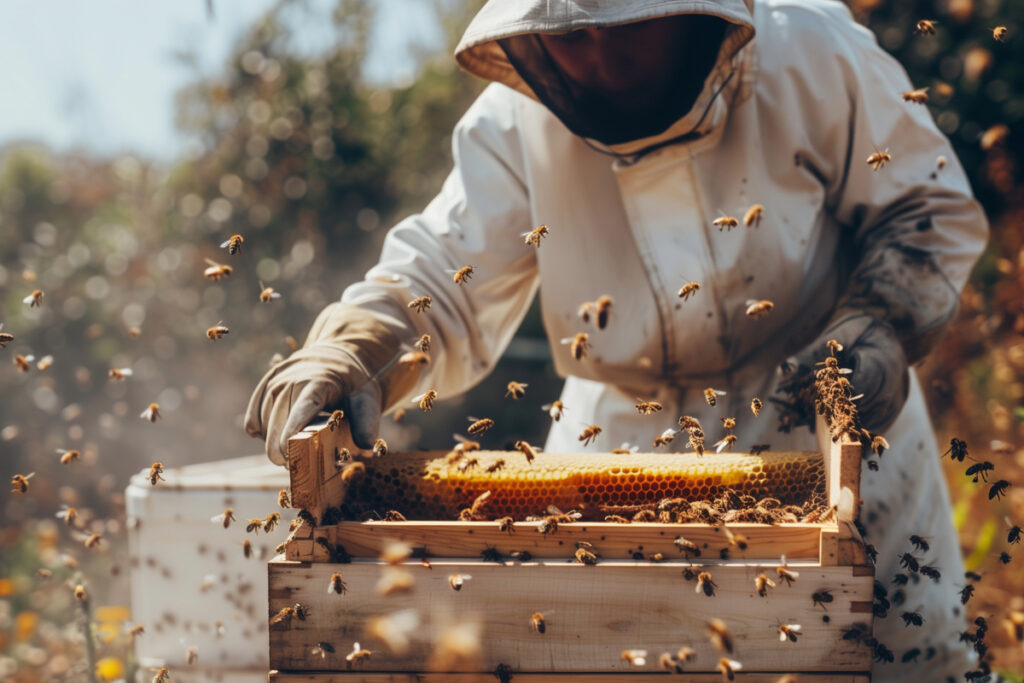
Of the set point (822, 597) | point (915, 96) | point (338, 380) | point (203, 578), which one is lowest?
point (203, 578)

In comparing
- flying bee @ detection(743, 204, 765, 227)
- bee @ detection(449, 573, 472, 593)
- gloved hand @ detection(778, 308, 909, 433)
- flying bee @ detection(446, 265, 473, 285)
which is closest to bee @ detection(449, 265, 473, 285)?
flying bee @ detection(446, 265, 473, 285)

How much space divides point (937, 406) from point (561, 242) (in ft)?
13.7

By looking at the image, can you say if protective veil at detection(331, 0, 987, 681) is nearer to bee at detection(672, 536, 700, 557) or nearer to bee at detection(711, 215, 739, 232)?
bee at detection(711, 215, 739, 232)

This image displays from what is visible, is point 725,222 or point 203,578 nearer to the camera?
point 725,222

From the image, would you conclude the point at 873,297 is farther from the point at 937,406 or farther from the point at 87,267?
the point at 87,267

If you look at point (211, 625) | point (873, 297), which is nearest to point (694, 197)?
point (873, 297)

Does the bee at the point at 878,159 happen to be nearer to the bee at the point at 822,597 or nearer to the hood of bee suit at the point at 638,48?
the hood of bee suit at the point at 638,48

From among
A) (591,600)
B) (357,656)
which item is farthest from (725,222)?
(357,656)

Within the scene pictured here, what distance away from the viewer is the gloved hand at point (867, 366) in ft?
7.60

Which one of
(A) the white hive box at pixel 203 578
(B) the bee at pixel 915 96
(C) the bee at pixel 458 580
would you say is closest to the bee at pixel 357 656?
(C) the bee at pixel 458 580

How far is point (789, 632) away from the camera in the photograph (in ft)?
5.75

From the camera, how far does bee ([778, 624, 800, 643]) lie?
1751 mm

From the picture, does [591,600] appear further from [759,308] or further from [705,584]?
[759,308]

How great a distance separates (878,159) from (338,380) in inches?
60.8
